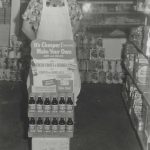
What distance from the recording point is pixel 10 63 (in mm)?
8344

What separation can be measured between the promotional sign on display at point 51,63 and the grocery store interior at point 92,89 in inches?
7.4

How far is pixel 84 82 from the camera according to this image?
839 cm

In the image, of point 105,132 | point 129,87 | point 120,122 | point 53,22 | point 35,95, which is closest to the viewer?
point 35,95

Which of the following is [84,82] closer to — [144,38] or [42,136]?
[144,38]

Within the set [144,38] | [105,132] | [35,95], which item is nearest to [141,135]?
[105,132]

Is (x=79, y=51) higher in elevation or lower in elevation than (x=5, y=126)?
higher

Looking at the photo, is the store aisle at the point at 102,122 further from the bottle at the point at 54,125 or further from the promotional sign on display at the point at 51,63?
the promotional sign on display at the point at 51,63

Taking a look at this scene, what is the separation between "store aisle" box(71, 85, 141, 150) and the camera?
5.52 m

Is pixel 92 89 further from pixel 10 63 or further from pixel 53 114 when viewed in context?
pixel 53 114

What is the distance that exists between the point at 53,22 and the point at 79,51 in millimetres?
3037

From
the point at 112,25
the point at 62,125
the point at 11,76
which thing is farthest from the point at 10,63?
the point at 62,125

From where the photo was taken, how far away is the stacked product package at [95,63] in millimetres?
8172

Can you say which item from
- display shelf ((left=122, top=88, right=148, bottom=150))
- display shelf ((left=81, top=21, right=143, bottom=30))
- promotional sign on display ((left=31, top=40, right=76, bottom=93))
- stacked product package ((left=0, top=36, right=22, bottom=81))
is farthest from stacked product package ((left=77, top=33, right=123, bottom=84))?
promotional sign on display ((left=31, top=40, right=76, bottom=93))

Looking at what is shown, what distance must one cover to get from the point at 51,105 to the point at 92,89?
3.58m
